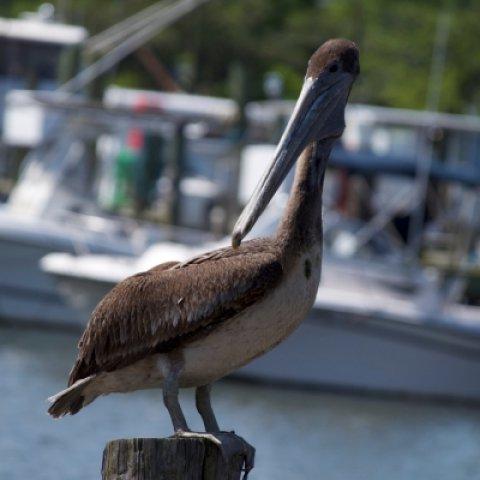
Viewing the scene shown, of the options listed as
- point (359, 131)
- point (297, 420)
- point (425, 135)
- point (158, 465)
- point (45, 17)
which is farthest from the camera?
point (45, 17)

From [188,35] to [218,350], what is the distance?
43526 millimetres

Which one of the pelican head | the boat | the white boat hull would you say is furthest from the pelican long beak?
the white boat hull

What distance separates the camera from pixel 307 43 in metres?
48.8

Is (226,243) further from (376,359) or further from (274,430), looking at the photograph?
(274,430)

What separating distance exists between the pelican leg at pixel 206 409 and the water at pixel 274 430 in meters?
7.31

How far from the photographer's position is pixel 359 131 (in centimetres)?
2706

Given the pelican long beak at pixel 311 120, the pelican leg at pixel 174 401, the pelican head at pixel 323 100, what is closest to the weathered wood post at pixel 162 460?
the pelican leg at pixel 174 401

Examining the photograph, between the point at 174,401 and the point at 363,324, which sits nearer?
the point at 174,401

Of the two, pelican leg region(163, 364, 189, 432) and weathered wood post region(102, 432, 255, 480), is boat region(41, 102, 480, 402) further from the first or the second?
weathered wood post region(102, 432, 255, 480)

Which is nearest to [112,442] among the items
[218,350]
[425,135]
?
[218,350]

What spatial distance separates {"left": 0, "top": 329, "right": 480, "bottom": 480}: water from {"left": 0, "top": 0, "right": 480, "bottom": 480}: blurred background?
37mm

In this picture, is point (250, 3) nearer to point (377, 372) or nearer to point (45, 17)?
point (45, 17)

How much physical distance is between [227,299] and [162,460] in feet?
2.64

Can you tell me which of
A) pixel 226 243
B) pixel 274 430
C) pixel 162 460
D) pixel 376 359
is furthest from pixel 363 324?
pixel 162 460
